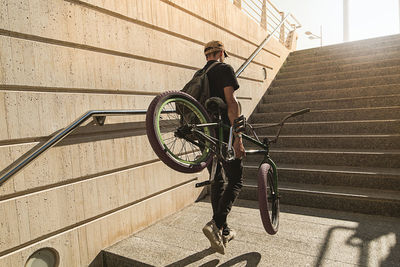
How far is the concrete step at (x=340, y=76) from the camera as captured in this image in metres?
5.59

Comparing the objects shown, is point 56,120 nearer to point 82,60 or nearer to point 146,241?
A: point 82,60

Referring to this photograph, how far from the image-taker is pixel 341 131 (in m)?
4.59

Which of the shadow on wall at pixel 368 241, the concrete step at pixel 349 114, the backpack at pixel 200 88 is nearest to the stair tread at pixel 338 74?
the concrete step at pixel 349 114

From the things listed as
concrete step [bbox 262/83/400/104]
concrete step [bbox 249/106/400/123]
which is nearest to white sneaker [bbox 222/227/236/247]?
concrete step [bbox 249/106/400/123]

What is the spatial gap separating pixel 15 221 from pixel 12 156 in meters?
0.49

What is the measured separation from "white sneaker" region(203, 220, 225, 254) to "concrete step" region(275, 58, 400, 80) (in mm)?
5511

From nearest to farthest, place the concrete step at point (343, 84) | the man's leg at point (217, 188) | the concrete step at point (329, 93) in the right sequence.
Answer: the man's leg at point (217, 188) < the concrete step at point (329, 93) < the concrete step at point (343, 84)

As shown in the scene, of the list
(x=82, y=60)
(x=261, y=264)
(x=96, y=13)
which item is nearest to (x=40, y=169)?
(x=82, y=60)

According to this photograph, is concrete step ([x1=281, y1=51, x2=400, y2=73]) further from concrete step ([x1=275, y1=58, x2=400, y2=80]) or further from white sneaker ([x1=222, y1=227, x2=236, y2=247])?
white sneaker ([x1=222, y1=227, x2=236, y2=247])

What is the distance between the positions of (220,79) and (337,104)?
3809 millimetres

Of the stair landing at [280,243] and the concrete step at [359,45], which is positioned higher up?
the concrete step at [359,45]

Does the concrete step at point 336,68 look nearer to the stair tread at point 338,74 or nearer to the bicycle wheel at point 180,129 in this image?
the stair tread at point 338,74

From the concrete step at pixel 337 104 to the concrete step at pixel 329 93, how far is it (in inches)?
11.1

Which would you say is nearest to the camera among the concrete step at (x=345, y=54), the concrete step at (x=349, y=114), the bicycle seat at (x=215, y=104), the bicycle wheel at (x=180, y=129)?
the bicycle wheel at (x=180, y=129)
